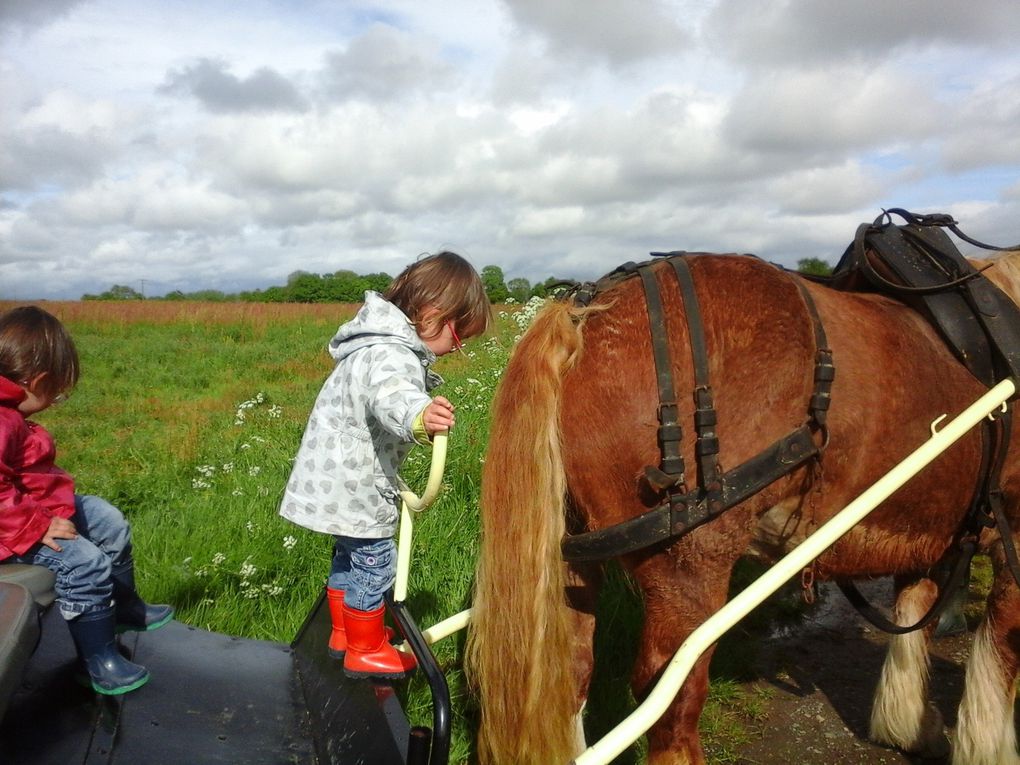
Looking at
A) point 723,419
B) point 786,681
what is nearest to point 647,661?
point 723,419

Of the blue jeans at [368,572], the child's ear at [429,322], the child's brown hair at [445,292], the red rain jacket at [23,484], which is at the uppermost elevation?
the child's brown hair at [445,292]

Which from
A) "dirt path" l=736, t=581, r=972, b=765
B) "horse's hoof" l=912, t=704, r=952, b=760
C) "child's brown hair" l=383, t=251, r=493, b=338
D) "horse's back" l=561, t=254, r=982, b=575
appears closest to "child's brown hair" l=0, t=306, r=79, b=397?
"child's brown hair" l=383, t=251, r=493, b=338

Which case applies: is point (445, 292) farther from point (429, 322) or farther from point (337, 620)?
point (337, 620)

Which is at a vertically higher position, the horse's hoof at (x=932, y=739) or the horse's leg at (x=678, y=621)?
the horse's leg at (x=678, y=621)

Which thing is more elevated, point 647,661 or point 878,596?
point 647,661

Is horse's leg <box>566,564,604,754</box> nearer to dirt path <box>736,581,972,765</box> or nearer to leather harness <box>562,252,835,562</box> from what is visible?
leather harness <box>562,252,835,562</box>

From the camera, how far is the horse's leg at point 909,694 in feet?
8.95

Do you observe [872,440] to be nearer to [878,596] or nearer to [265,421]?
[878,596]

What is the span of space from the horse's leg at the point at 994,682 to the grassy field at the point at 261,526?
81 centimetres

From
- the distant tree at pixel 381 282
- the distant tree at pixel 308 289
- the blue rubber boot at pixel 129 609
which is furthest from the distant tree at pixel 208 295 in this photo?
the blue rubber boot at pixel 129 609

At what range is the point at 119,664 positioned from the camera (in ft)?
6.54

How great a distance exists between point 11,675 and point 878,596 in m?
4.32

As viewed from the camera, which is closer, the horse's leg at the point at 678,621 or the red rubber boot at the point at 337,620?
the horse's leg at the point at 678,621

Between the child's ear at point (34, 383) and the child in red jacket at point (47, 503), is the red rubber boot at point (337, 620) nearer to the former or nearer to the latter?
the child in red jacket at point (47, 503)
